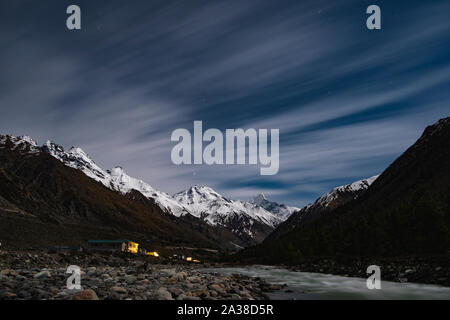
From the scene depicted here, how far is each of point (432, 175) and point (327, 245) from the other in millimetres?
99329

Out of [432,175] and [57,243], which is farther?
[432,175]

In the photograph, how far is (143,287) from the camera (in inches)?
774

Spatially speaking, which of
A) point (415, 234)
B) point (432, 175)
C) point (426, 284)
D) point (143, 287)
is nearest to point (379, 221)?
point (415, 234)

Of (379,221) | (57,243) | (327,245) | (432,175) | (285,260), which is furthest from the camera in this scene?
(432,175)

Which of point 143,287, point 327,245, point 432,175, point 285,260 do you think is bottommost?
point 285,260

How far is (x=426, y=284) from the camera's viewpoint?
33.6 m

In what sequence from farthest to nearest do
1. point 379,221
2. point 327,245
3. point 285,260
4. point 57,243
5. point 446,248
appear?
1. point 57,243
2. point 285,260
3. point 327,245
4. point 379,221
5. point 446,248
